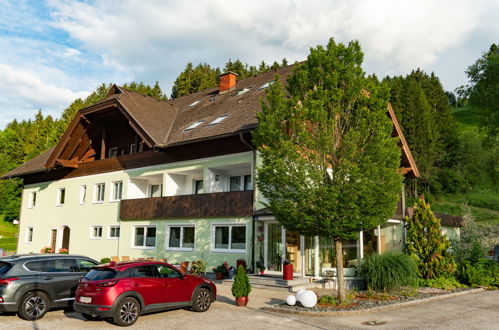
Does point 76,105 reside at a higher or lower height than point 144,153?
higher

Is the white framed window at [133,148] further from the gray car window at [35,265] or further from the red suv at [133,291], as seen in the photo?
the red suv at [133,291]

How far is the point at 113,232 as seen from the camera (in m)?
25.4

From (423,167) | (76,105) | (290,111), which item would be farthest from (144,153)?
(76,105)

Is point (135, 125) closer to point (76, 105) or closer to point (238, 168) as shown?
point (238, 168)

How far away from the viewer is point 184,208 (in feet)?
69.4

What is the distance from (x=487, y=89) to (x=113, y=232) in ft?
73.3

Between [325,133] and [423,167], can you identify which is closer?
[325,133]

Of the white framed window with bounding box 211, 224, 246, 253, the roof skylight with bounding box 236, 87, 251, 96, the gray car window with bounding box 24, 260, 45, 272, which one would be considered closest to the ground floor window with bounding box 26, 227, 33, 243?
the white framed window with bounding box 211, 224, 246, 253

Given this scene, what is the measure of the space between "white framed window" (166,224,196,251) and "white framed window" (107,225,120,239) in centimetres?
448

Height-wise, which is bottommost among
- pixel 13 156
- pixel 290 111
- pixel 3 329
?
pixel 3 329

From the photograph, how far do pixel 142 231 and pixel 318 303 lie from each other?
13898 mm

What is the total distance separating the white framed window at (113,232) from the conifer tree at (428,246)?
52.8 ft

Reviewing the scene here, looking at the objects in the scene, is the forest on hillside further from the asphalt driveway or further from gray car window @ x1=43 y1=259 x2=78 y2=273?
gray car window @ x1=43 y1=259 x2=78 y2=273

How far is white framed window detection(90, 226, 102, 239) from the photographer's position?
1035 inches
